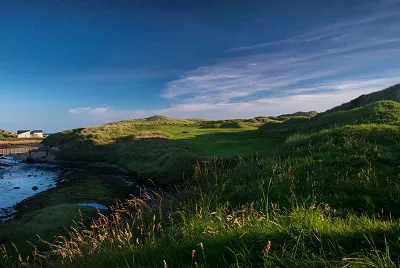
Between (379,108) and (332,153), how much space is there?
13287 mm

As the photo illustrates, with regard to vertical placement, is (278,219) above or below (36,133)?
below

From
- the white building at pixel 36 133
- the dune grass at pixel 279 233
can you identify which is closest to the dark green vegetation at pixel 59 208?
the dune grass at pixel 279 233

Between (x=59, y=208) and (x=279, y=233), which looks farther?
(x=59, y=208)

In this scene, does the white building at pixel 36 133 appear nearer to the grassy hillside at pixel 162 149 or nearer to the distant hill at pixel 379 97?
the grassy hillside at pixel 162 149

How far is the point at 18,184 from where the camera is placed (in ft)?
115

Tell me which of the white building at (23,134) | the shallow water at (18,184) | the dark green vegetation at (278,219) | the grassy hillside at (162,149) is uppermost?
the white building at (23,134)

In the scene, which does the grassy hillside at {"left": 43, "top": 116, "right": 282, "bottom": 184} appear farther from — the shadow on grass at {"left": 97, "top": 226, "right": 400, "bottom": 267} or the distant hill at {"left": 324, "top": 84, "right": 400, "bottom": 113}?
the shadow on grass at {"left": 97, "top": 226, "right": 400, "bottom": 267}

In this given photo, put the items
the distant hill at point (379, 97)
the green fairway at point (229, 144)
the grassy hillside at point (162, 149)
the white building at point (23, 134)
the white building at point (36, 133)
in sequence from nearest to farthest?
the grassy hillside at point (162, 149) < the green fairway at point (229, 144) < the distant hill at point (379, 97) < the white building at point (23, 134) < the white building at point (36, 133)

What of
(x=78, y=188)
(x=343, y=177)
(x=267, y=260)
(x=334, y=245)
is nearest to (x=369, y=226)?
(x=334, y=245)

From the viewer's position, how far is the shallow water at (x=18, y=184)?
2598 centimetres

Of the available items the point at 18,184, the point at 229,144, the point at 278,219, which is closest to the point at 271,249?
the point at 278,219

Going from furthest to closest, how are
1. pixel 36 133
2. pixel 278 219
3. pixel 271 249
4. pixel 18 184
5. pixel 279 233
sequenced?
pixel 36 133, pixel 18 184, pixel 278 219, pixel 279 233, pixel 271 249

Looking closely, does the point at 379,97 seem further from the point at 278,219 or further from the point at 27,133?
the point at 27,133

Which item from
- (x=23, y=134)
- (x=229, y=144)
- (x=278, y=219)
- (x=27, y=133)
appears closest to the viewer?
(x=278, y=219)
